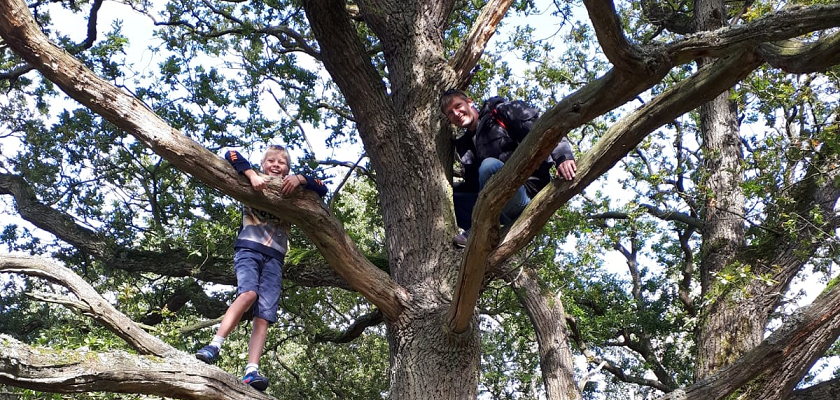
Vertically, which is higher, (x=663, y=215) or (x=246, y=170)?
(x=663, y=215)

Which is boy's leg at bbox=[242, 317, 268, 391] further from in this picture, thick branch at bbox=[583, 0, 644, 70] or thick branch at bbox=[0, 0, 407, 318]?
thick branch at bbox=[583, 0, 644, 70]

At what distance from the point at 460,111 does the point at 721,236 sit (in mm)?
4375

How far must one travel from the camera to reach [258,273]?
461cm

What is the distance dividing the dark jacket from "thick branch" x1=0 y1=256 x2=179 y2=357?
91.1 inches

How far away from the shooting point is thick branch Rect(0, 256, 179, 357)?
3.77m

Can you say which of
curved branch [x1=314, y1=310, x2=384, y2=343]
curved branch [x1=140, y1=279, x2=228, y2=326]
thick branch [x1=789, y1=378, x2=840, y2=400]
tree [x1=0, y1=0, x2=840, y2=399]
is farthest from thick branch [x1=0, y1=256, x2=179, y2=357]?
thick branch [x1=789, y1=378, x2=840, y2=400]

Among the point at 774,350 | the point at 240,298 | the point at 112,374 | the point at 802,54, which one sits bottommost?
the point at 112,374

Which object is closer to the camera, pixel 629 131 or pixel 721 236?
pixel 629 131

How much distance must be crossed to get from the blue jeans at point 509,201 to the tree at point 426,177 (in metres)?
0.36

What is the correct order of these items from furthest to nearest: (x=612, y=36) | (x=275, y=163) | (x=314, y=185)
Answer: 1. (x=275, y=163)
2. (x=314, y=185)
3. (x=612, y=36)

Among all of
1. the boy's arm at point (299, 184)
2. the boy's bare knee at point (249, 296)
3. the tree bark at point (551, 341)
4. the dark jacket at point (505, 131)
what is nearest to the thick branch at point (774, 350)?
the dark jacket at point (505, 131)

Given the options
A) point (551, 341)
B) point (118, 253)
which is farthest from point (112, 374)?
point (551, 341)

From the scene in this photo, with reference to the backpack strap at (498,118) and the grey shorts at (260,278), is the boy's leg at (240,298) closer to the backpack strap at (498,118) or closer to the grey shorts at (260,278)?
the grey shorts at (260,278)

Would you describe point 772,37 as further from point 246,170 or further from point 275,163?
point 275,163
